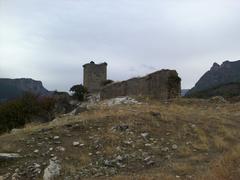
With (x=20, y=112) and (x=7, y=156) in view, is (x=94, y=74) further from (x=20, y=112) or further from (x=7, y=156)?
(x=7, y=156)

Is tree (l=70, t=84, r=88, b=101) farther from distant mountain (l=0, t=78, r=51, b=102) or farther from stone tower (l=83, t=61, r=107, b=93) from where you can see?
distant mountain (l=0, t=78, r=51, b=102)

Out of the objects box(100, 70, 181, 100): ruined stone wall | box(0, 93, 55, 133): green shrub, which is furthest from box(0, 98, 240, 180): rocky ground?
box(0, 93, 55, 133): green shrub

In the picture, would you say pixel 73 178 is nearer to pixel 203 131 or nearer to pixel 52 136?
pixel 52 136

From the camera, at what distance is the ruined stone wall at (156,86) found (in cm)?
2536

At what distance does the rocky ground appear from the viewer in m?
10.7

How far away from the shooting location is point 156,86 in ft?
85.8

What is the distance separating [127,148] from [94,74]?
35569 mm

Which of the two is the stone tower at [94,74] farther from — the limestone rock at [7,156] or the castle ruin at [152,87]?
the limestone rock at [7,156]

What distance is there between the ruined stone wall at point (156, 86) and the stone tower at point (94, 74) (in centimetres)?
1856

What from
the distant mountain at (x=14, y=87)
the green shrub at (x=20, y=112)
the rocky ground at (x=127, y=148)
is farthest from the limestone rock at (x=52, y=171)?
the distant mountain at (x=14, y=87)

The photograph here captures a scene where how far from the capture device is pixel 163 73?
25.7 m

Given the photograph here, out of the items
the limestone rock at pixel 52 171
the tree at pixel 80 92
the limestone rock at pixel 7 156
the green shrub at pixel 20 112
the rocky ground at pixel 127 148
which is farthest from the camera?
the tree at pixel 80 92

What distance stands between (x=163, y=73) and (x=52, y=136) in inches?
522

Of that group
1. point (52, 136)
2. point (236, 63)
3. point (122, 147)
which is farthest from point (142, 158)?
point (236, 63)
